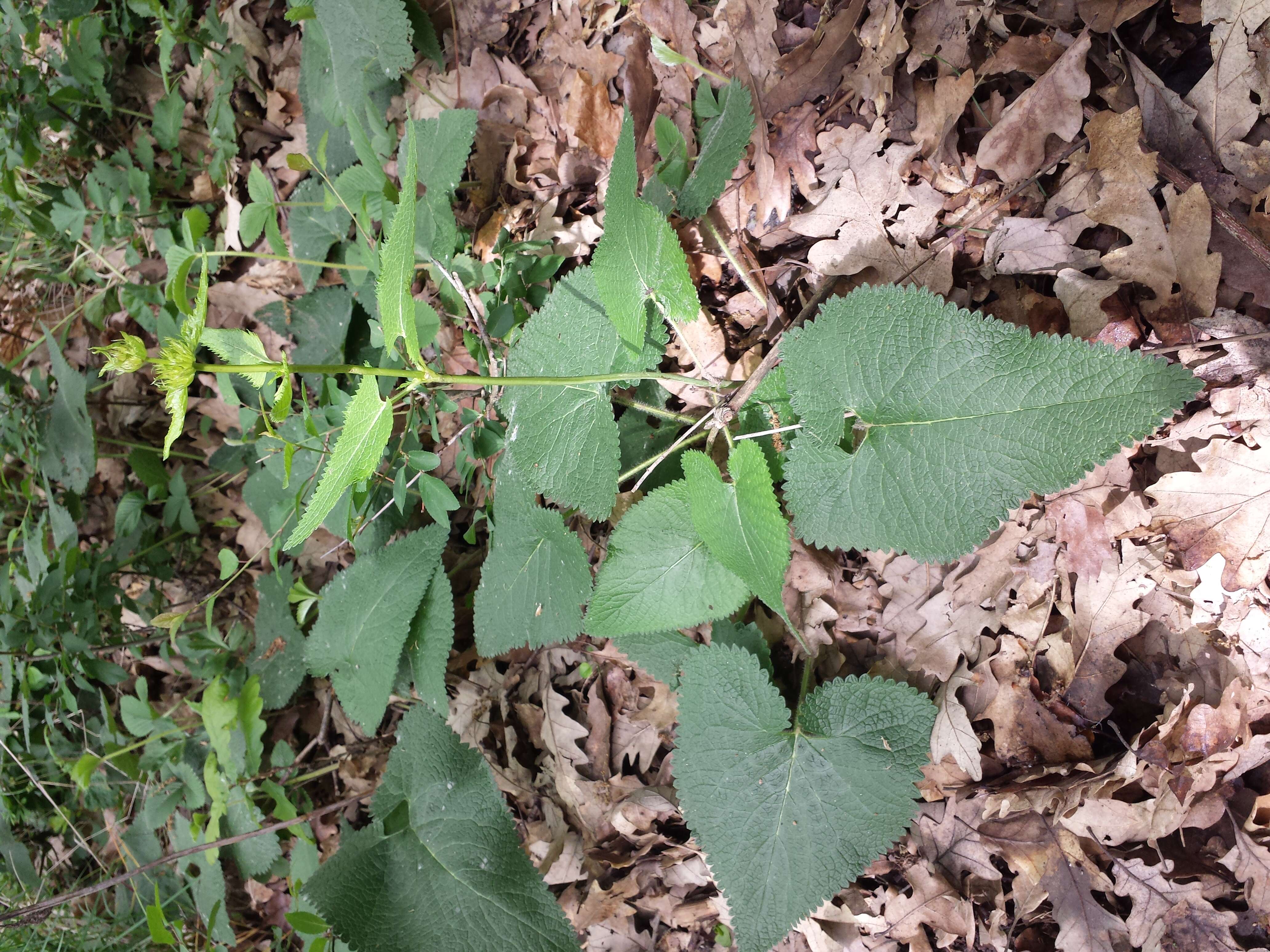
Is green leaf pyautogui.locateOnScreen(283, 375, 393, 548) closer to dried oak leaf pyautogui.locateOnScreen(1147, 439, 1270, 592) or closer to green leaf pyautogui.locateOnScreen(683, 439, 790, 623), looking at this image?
green leaf pyautogui.locateOnScreen(683, 439, 790, 623)

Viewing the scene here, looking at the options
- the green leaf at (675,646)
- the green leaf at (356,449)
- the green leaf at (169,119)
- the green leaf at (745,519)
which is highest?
the green leaf at (169,119)

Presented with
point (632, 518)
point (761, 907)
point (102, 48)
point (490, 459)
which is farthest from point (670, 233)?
point (102, 48)

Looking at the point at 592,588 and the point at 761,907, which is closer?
the point at 761,907

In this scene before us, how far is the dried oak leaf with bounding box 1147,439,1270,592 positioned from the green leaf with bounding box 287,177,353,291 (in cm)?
233

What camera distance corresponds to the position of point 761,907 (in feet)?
5.01

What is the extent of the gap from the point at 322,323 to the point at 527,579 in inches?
47.6

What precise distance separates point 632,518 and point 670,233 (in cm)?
62

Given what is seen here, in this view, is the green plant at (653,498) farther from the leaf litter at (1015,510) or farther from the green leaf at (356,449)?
the leaf litter at (1015,510)

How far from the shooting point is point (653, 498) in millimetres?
1650

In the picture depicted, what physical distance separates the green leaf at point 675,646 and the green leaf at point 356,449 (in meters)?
0.83

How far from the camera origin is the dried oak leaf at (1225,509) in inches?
54.4

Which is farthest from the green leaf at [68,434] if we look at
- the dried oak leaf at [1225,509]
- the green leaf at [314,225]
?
the dried oak leaf at [1225,509]

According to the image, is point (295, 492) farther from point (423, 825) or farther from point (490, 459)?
point (423, 825)

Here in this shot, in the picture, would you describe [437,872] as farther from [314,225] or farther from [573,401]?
[314,225]
